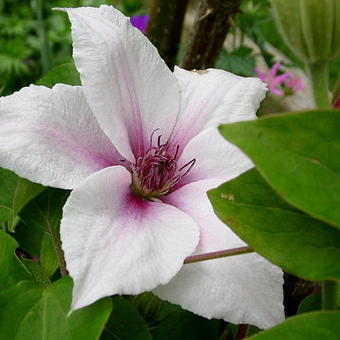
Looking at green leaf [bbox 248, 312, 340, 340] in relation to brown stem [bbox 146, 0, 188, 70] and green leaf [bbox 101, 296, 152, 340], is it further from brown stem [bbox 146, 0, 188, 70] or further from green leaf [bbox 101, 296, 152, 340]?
brown stem [bbox 146, 0, 188, 70]

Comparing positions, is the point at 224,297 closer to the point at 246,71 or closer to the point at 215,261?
the point at 215,261

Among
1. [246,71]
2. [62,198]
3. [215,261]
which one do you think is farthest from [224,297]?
[246,71]

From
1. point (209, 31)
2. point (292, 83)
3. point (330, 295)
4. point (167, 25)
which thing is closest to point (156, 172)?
point (330, 295)

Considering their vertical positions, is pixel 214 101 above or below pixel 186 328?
above

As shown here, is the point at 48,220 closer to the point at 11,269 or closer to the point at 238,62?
the point at 11,269

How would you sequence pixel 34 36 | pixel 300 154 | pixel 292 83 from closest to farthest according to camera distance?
pixel 300 154 < pixel 292 83 < pixel 34 36

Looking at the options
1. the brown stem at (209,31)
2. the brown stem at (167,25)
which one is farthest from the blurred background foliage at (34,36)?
the brown stem at (209,31)
